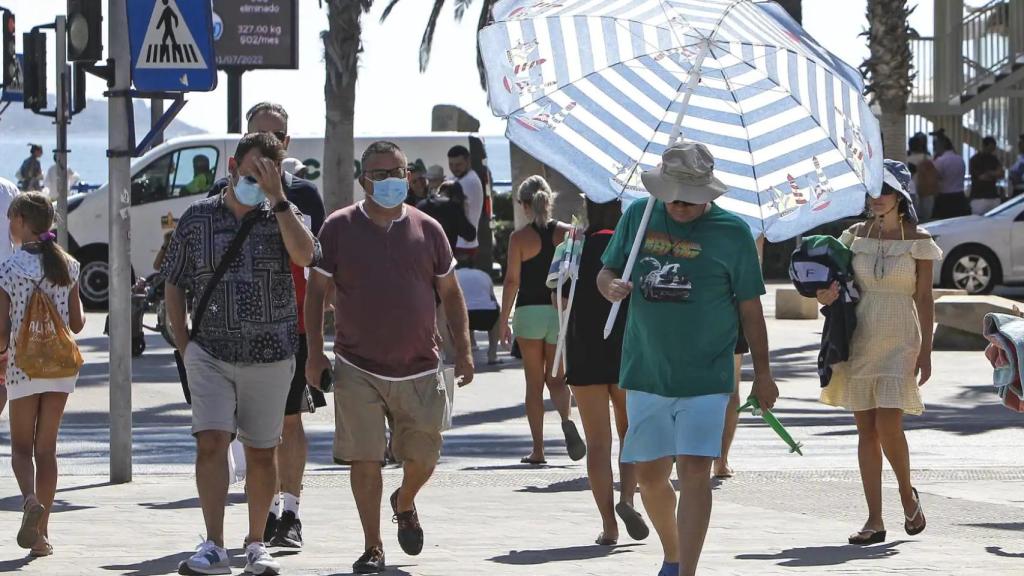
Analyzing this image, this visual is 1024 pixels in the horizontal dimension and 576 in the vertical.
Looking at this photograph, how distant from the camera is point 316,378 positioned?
7629 mm

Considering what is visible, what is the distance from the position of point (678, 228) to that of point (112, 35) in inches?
188

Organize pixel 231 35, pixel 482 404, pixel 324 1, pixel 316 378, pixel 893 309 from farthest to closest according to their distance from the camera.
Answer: pixel 231 35 → pixel 324 1 → pixel 482 404 → pixel 893 309 → pixel 316 378

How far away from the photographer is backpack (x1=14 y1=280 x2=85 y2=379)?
812 centimetres

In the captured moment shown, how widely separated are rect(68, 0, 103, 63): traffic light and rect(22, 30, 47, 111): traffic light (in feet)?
28.2

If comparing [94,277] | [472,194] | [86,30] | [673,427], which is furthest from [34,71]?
[673,427]

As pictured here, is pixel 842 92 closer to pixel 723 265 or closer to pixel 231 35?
pixel 723 265

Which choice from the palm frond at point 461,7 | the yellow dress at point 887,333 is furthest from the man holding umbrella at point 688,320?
the palm frond at point 461,7

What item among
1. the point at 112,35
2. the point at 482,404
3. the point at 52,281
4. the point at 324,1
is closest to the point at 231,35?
the point at 324,1

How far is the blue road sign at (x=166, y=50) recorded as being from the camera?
10.3 metres

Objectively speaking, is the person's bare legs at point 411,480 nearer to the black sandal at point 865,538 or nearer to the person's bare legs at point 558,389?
the black sandal at point 865,538

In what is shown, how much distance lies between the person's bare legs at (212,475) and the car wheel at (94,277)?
17683mm

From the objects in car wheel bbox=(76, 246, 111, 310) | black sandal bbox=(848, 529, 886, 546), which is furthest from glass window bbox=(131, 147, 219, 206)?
black sandal bbox=(848, 529, 886, 546)

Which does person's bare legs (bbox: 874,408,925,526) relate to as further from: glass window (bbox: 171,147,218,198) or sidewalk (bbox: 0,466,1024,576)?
glass window (bbox: 171,147,218,198)

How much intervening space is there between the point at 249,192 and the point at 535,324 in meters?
4.22
